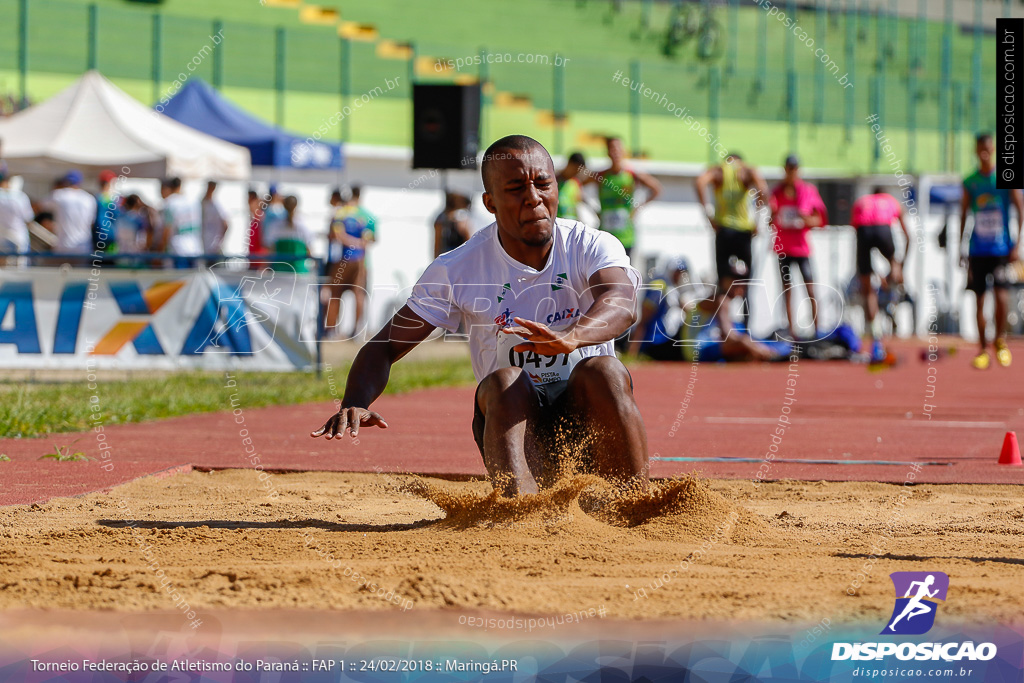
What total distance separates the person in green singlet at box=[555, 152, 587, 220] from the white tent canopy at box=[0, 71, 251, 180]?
18.9 feet

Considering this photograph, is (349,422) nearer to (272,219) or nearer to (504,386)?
(504,386)

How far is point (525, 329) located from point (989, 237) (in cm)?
864

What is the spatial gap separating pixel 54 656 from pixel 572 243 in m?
2.35

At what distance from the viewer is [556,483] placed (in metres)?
4.23

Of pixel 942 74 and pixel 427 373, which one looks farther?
pixel 942 74

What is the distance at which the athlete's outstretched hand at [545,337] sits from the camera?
370cm

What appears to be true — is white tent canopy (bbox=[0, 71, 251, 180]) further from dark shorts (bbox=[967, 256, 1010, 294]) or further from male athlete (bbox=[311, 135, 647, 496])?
male athlete (bbox=[311, 135, 647, 496])

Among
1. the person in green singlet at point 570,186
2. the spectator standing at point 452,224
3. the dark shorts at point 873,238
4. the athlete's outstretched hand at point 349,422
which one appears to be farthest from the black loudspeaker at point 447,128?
the athlete's outstretched hand at point 349,422

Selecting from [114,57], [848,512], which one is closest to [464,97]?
Result: [848,512]

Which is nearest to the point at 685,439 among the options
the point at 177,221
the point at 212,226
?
the point at 177,221

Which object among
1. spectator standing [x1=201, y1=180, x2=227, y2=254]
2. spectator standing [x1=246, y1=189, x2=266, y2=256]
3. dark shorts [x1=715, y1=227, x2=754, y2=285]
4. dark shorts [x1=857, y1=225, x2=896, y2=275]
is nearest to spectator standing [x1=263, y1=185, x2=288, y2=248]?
spectator standing [x1=246, y1=189, x2=266, y2=256]

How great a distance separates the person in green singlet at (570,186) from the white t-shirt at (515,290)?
8043mm

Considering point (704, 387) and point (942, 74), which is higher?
point (942, 74)

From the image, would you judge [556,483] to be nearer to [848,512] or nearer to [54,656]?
[848,512]
